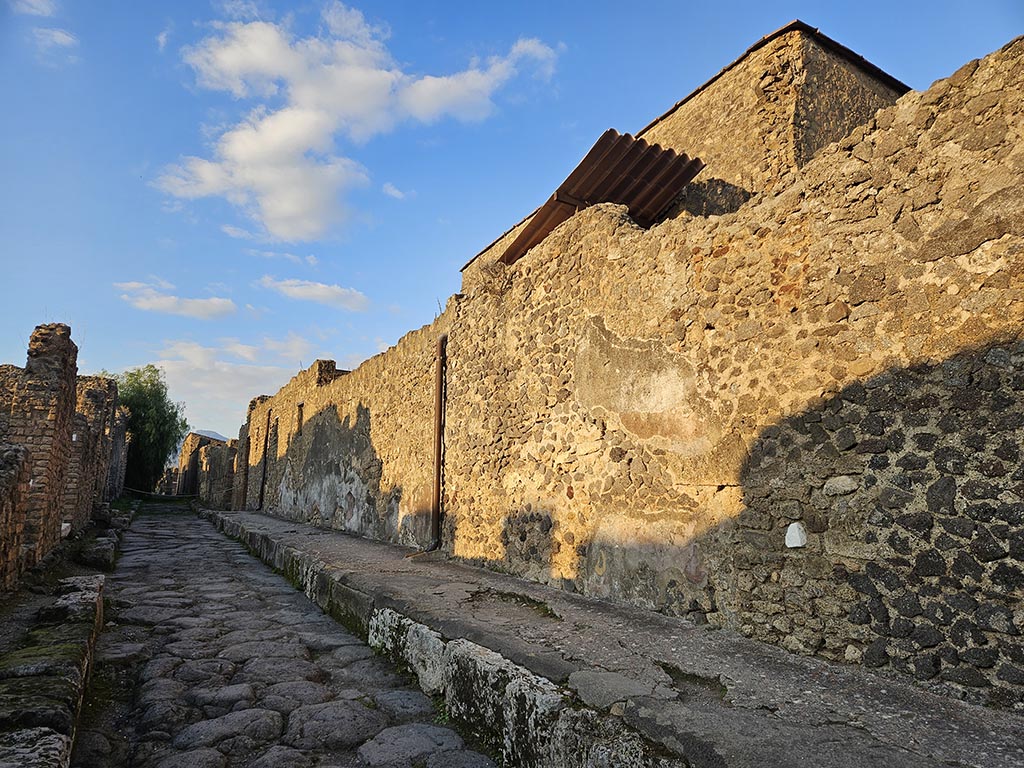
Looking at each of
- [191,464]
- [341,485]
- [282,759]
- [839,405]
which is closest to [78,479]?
[341,485]

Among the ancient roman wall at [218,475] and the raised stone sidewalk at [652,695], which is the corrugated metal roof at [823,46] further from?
the ancient roman wall at [218,475]

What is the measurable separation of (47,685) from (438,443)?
4.42 m

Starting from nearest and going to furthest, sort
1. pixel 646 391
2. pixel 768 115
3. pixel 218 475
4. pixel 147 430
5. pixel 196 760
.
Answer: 1. pixel 196 760
2. pixel 646 391
3. pixel 768 115
4. pixel 218 475
5. pixel 147 430

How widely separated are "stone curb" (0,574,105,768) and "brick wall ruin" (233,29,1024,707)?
8.69 feet

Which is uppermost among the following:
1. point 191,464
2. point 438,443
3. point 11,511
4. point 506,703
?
point 438,443

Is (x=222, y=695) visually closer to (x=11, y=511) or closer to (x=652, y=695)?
(x=652, y=695)

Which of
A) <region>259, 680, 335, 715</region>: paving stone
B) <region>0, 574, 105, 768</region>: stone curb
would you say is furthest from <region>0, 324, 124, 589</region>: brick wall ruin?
<region>259, 680, 335, 715</region>: paving stone

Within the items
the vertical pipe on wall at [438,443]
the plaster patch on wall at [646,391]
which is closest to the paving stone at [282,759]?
the plaster patch on wall at [646,391]

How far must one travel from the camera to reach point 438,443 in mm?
6469

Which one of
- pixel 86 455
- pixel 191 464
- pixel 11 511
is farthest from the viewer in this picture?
pixel 191 464

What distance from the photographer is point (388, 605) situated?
3617mm

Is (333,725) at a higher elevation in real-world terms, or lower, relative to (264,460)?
lower

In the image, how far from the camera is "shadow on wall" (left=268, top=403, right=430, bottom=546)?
7586 millimetres

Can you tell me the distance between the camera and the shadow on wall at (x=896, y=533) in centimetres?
201
